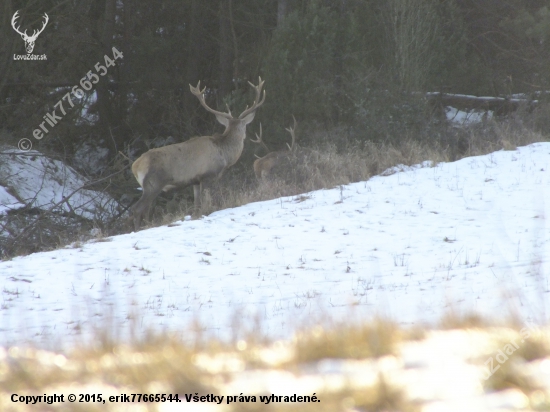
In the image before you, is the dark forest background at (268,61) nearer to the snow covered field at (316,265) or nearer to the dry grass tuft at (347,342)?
the snow covered field at (316,265)

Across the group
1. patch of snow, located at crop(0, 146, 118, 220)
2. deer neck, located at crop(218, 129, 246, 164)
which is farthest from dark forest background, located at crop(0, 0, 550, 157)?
deer neck, located at crop(218, 129, 246, 164)

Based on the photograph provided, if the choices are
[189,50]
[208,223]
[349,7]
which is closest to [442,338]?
[208,223]

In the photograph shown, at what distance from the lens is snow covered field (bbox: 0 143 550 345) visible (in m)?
5.27

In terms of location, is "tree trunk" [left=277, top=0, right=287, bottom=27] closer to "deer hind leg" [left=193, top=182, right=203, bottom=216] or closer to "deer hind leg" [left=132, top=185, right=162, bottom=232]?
"deer hind leg" [left=193, top=182, right=203, bottom=216]

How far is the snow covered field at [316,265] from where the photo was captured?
17.3ft

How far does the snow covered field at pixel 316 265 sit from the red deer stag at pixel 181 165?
4.52 ft

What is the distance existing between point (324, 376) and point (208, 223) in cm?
626

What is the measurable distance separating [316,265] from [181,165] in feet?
15.1

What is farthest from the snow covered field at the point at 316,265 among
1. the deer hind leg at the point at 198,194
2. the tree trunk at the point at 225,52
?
the tree trunk at the point at 225,52

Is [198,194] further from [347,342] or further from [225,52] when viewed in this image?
[225,52]

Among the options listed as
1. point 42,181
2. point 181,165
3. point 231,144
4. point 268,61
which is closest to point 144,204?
point 181,165

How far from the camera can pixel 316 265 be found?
7.11 meters

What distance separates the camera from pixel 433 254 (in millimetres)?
7180

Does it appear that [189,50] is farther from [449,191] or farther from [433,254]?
[433,254]
